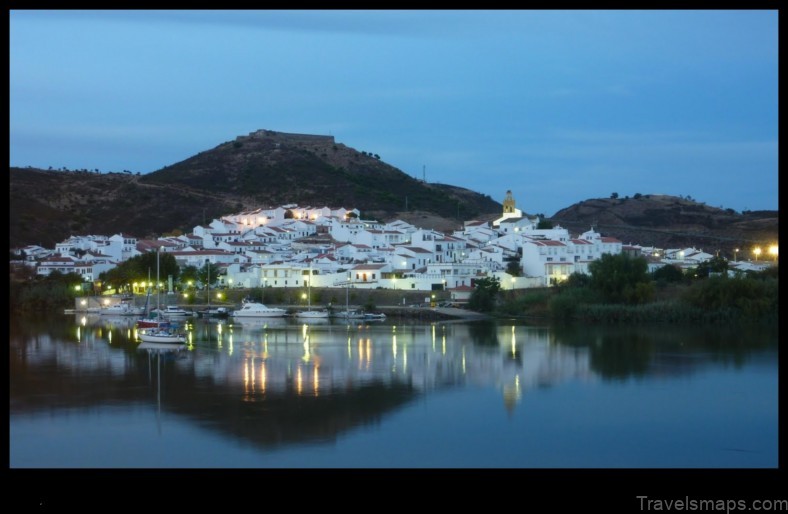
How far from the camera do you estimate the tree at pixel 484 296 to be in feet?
80.2

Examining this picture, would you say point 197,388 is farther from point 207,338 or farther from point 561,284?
point 561,284

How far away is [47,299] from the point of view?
2841 centimetres

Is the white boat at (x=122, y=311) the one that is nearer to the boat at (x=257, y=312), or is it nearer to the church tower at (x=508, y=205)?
the boat at (x=257, y=312)

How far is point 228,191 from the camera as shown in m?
54.8

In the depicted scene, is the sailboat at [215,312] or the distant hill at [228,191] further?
the distant hill at [228,191]

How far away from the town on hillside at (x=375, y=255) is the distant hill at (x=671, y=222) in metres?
3.63

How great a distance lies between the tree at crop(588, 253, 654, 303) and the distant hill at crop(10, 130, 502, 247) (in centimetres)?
2087

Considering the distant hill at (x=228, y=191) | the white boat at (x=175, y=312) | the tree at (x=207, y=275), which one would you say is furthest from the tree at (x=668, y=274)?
the distant hill at (x=228, y=191)

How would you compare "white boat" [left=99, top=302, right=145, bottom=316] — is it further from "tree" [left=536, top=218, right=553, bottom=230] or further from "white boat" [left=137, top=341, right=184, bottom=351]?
"tree" [left=536, top=218, right=553, bottom=230]

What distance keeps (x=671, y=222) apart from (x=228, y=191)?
83.3ft

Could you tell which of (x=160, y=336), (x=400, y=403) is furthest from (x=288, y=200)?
(x=400, y=403)

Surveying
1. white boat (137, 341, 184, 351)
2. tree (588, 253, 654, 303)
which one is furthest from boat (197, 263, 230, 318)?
tree (588, 253, 654, 303)
